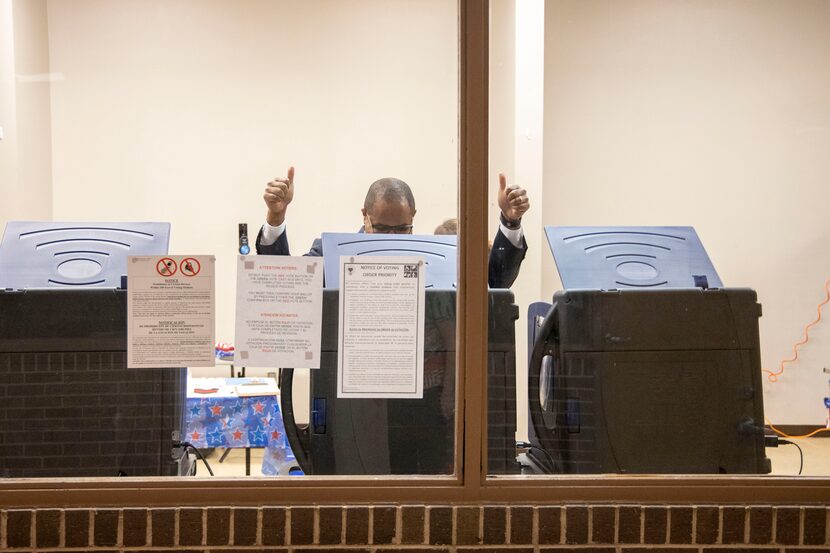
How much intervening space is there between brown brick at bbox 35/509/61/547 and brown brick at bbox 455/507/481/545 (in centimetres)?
90

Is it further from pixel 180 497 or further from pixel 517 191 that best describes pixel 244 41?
pixel 180 497

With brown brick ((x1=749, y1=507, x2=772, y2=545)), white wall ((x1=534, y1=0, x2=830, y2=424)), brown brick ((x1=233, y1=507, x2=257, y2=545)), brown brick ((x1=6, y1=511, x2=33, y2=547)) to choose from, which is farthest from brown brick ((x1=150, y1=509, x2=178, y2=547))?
white wall ((x1=534, y1=0, x2=830, y2=424))

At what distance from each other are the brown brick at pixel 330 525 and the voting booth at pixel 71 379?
1.22 feet

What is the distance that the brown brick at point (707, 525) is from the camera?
1.61 metres

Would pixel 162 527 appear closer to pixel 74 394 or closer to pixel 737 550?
pixel 74 394

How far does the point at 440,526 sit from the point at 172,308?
0.84 metres

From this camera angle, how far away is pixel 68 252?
165 cm

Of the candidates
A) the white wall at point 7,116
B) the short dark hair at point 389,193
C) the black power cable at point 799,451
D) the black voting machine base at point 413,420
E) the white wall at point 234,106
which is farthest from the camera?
the white wall at point 234,106

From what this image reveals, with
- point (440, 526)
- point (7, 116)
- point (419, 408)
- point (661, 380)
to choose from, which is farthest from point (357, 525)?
point (7, 116)

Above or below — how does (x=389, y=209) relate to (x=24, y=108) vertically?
below

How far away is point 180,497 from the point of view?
159 cm

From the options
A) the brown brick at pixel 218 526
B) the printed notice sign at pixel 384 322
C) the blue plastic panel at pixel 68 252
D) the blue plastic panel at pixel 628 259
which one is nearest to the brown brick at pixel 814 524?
the blue plastic panel at pixel 628 259

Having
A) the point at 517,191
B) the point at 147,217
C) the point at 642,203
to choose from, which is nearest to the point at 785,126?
the point at 642,203

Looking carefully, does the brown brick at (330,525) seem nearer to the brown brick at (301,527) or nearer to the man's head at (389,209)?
the brown brick at (301,527)
